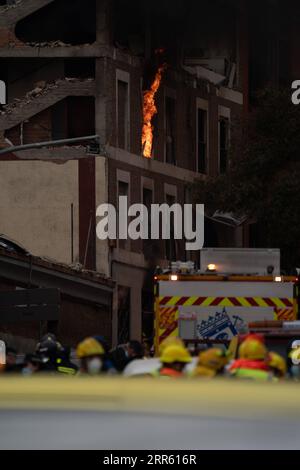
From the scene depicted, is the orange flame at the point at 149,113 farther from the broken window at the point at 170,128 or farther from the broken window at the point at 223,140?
the broken window at the point at 223,140

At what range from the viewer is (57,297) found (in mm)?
26375

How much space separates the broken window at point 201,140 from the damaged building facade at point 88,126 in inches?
98.5

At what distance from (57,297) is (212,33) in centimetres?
2563

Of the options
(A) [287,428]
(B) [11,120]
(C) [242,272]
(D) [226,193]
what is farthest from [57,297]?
(A) [287,428]

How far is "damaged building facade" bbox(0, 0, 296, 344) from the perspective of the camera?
143ft

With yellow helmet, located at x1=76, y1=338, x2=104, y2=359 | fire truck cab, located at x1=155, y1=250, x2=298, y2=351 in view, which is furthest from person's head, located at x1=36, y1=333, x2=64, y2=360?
fire truck cab, located at x1=155, y1=250, x2=298, y2=351

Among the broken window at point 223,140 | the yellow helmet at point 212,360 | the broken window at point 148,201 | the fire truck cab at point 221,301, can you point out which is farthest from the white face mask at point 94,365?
the broken window at point 223,140

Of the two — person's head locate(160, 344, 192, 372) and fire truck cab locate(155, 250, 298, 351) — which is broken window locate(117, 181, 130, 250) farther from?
person's head locate(160, 344, 192, 372)

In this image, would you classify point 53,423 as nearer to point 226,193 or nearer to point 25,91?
point 226,193

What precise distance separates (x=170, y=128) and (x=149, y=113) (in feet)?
5.28

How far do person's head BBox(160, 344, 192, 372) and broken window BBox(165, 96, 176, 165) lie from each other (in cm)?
3616

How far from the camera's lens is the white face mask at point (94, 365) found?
12.0m

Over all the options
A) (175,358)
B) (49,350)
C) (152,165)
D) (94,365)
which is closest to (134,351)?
(49,350)
